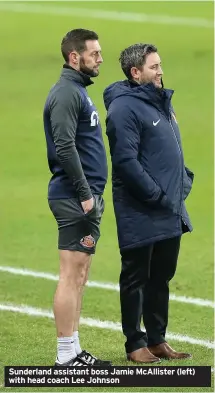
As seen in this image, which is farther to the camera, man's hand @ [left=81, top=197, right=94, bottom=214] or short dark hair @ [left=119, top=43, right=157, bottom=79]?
short dark hair @ [left=119, top=43, right=157, bottom=79]

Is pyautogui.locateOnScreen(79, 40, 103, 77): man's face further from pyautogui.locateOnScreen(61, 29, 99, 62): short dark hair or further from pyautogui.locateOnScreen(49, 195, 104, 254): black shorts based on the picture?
pyautogui.locateOnScreen(49, 195, 104, 254): black shorts

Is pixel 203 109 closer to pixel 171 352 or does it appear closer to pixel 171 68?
pixel 171 68

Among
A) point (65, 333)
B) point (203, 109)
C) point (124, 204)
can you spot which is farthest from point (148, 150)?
point (203, 109)

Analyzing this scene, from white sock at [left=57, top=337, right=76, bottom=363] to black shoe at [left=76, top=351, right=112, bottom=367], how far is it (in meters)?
0.06

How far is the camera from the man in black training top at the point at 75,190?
8.64 m

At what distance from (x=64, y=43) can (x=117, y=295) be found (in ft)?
13.0

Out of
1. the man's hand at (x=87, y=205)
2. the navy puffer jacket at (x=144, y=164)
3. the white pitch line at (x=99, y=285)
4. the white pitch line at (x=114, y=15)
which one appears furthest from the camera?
the white pitch line at (x=114, y=15)

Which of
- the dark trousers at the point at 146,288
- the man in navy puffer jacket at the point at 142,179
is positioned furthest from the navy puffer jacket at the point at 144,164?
the dark trousers at the point at 146,288

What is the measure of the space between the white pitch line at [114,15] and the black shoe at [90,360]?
56.6 ft

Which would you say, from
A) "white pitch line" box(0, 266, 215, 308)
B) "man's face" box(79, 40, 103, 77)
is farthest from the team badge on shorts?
"white pitch line" box(0, 266, 215, 308)

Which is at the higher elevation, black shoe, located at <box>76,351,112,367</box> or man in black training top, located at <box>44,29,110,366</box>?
man in black training top, located at <box>44,29,110,366</box>

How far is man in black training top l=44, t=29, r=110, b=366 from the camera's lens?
8.64m

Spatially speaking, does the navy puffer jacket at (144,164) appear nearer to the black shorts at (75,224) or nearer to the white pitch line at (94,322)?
the black shorts at (75,224)

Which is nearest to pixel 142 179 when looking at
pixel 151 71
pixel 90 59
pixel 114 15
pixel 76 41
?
pixel 151 71
